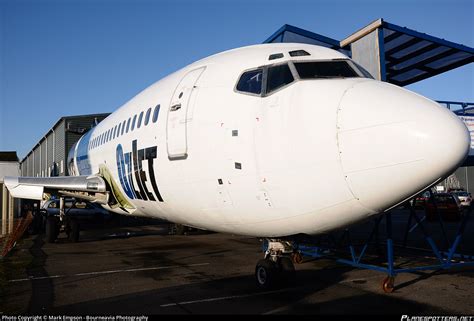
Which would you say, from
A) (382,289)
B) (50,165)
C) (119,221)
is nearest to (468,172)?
(119,221)

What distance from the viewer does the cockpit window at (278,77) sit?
6535 millimetres

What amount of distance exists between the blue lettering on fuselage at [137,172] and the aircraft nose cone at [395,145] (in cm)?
463

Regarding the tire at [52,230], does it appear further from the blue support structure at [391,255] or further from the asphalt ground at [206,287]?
the blue support structure at [391,255]

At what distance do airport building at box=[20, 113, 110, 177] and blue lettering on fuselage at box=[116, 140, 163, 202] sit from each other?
1797 centimetres

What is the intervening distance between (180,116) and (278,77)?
220 centimetres

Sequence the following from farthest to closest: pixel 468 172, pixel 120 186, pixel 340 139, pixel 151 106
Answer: pixel 468 172 < pixel 120 186 < pixel 151 106 < pixel 340 139

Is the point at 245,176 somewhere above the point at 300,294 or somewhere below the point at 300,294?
above

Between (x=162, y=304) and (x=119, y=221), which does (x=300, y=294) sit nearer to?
(x=162, y=304)

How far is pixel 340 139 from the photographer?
5.43 metres

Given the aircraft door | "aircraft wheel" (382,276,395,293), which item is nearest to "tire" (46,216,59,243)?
the aircraft door

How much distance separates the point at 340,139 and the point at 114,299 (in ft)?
16.6

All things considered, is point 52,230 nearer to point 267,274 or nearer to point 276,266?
point 267,274

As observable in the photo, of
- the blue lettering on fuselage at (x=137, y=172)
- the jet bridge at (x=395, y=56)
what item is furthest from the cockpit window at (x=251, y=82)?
the jet bridge at (x=395, y=56)

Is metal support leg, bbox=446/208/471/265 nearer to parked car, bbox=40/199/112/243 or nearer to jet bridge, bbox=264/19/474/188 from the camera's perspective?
jet bridge, bbox=264/19/474/188
